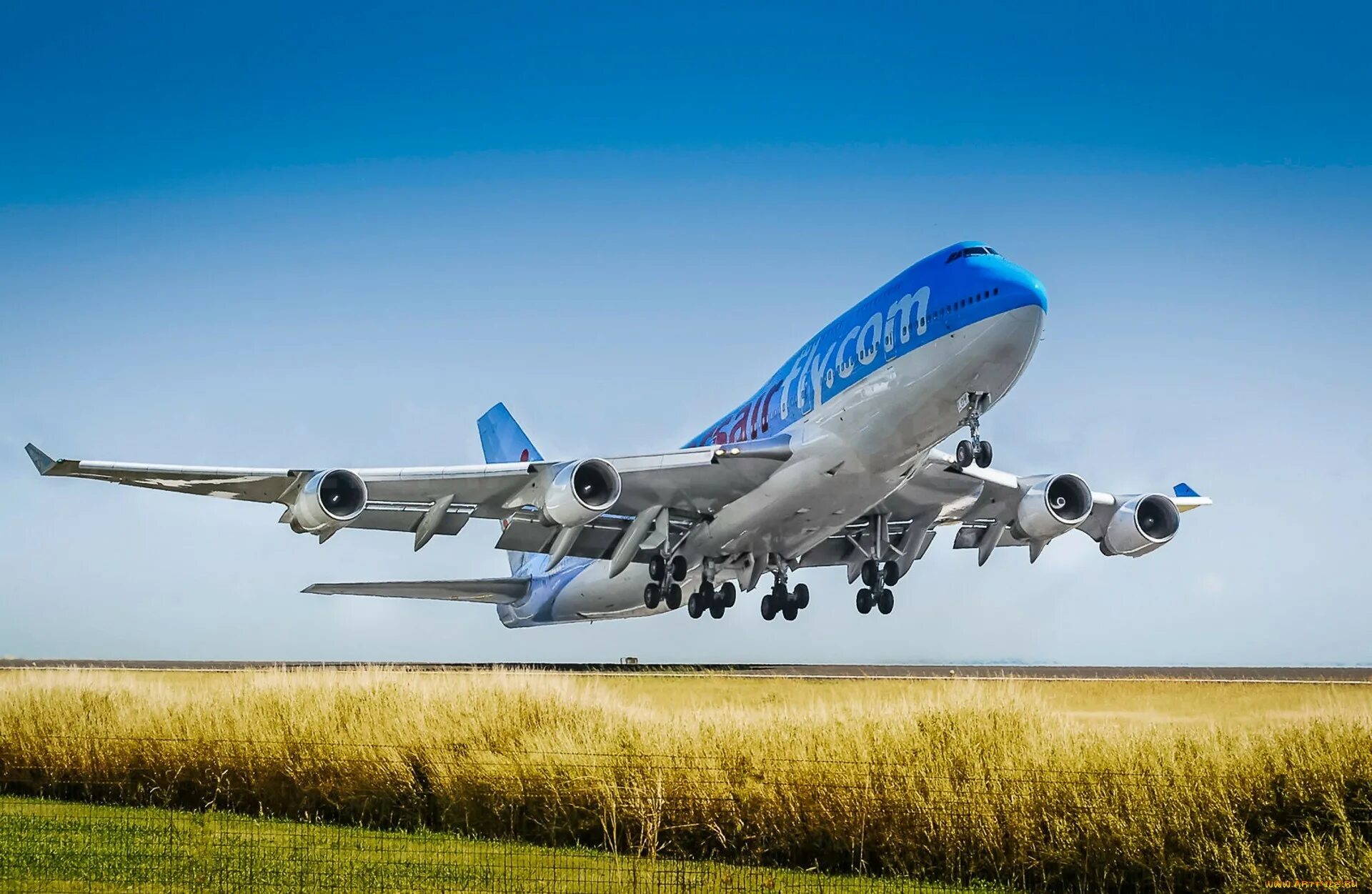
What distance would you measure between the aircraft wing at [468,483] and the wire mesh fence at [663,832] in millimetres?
6946

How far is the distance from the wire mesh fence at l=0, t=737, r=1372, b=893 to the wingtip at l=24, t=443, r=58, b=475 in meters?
6.78

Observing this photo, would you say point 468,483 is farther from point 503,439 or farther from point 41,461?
point 503,439

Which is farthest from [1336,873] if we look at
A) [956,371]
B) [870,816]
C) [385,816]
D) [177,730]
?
[177,730]

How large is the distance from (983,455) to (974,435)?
1.76ft

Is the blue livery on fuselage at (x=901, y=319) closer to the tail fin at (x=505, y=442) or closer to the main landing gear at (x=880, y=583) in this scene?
the main landing gear at (x=880, y=583)

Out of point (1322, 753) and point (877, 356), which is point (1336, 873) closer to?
point (1322, 753)

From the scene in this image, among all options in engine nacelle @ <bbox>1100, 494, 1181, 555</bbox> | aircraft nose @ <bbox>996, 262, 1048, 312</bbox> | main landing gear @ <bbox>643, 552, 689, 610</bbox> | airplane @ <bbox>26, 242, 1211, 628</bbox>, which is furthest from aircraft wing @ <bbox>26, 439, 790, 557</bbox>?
engine nacelle @ <bbox>1100, 494, 1181, 555</bbox>

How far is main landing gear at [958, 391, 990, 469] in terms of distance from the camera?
957 inches

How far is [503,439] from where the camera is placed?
46719 millimetres

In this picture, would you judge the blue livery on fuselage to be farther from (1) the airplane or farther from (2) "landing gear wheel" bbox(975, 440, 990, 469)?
(2) "landing gear wheel" bbox(975, 440, 990, 469)

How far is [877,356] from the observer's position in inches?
1006

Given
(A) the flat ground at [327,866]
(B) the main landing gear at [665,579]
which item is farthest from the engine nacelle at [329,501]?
(B) the main landing gear at [665,579]

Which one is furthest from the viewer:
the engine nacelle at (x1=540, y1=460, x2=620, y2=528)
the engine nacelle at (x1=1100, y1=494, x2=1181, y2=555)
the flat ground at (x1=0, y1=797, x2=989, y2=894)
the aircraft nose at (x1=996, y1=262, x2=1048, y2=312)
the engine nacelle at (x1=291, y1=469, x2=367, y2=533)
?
the engine nacelle at (x1=1100, y1=494, x2=1181, y2=555)

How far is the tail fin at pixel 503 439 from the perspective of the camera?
45.2 metres
